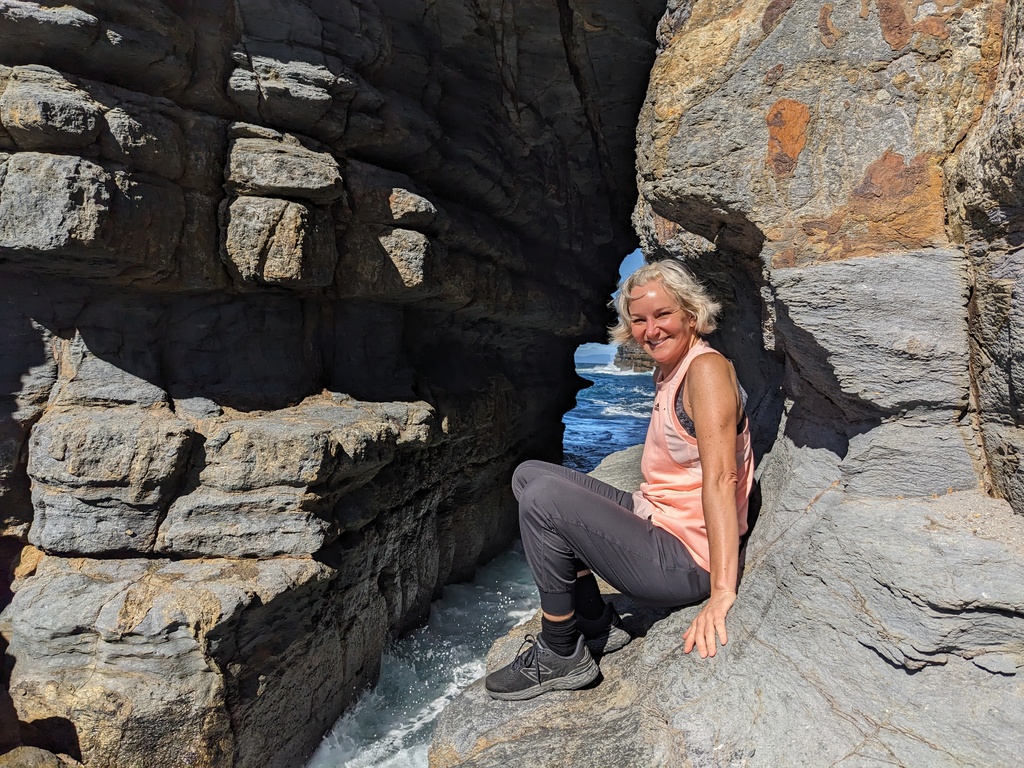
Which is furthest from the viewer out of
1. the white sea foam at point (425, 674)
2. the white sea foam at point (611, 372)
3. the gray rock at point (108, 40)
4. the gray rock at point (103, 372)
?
the white sea foam at point (611, 372)

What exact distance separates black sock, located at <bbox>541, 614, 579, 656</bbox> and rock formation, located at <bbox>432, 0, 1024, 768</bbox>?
258 millimetres

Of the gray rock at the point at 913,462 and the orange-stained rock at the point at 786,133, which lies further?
the orange-stained rock at the point at 786,133

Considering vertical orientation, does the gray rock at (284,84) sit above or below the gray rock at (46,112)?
above

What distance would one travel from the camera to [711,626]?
2.62 meters

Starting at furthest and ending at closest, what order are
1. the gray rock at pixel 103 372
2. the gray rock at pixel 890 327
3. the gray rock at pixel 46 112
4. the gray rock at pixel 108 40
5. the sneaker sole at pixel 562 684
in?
1. the gray rock at pixel 103 372
2. the gray rock at pixel 108 40
3. the gray rock at pixel 46 112
4. the sneaker sole at pixel 562 684
5. the gray rock at pixel 890 327

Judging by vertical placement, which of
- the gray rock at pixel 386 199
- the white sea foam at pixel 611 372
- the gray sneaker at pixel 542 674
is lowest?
the white sea foam at pixel 611 372

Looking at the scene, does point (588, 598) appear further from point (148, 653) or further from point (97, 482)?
point (97, 482)

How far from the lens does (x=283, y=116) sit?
21.0 ft

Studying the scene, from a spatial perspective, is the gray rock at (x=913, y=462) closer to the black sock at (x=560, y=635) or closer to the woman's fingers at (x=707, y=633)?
the woman's fingers at (x=707, y=633)

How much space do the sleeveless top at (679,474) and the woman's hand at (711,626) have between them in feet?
A: 0.59

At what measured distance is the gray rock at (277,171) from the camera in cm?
610

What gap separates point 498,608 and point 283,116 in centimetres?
696

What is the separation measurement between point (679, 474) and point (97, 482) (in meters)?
5.15

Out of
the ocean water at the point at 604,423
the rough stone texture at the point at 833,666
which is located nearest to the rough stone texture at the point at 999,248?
the rough stone texture at the point at 833,666
